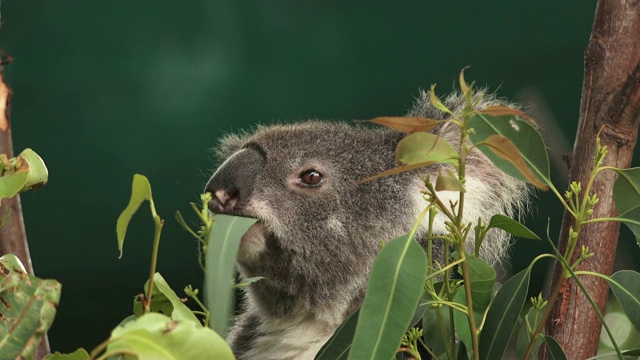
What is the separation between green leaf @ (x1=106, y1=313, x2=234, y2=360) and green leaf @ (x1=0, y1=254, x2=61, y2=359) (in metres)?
0.14

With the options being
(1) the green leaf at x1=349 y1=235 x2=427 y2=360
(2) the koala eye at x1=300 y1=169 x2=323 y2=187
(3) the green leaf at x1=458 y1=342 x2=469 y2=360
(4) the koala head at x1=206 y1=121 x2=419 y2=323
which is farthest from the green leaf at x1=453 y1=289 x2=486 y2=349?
(2) the koala eye at x1=300 y1=169 x2=323 y2=187

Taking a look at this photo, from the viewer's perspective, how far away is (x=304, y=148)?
1.70m

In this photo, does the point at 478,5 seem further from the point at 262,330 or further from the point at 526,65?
the point at 262,330

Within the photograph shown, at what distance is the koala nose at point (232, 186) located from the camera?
148cm

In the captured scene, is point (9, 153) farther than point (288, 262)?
No

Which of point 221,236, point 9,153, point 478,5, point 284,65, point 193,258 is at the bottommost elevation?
point 193,258

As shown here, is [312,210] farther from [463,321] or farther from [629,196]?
[629,196]

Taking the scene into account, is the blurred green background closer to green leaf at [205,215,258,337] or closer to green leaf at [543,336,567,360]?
green leaf at [543,336,567,360]

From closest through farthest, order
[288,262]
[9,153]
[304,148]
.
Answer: [9,153], [288,262], [304,148]

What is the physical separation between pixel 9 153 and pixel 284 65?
91 cm

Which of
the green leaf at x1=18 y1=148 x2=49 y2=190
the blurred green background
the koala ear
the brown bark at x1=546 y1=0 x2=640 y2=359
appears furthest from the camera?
the blurred green background

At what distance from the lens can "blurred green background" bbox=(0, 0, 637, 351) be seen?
2.16m

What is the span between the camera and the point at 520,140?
35.2 inches

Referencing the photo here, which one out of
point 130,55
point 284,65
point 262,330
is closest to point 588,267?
point 262,330
